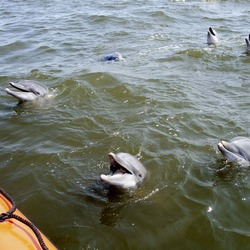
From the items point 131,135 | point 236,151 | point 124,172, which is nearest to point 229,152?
point 236,151

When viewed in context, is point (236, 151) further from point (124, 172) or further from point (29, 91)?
point (29, 91)

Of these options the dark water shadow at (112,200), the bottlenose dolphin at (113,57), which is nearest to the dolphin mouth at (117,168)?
the dark water shadow at (112,200)

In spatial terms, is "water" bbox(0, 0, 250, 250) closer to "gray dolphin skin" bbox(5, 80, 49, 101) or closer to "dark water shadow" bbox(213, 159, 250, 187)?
"dark water shadow" bbox(213, 159, 250, 187)

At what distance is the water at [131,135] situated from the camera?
508 centimetres

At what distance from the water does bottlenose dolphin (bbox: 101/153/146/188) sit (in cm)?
20

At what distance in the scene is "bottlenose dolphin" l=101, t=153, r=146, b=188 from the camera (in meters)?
5.32

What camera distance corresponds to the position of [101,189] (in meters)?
5.67

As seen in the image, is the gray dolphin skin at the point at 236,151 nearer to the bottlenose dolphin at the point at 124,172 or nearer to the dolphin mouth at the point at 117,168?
the bottlenose dolphin at the point at 124,172

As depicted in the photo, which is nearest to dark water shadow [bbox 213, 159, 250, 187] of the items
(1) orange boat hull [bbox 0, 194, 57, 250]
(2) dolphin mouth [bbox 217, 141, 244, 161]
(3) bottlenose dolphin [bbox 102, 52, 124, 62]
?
(2) dolphin mouth [bbox 217, 141, 244, 161]

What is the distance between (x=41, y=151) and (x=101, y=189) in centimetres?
173

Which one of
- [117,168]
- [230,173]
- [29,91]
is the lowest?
[230,173]

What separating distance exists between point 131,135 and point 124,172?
181cm

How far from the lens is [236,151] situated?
6223mm

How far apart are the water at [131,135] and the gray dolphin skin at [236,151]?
7.8 inches
